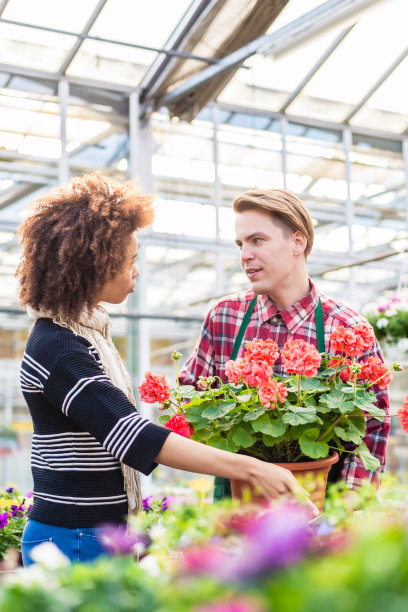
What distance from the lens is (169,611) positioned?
0.53 m

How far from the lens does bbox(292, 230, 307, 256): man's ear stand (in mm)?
1835

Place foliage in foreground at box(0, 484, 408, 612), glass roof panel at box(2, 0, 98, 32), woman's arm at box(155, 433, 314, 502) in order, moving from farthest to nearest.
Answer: glass roof panel at box(2, 0, 98, 32) < woman's arm at box(155, 433, 314, 502) < foliage in foreground at box(0, 484, 408, 612)

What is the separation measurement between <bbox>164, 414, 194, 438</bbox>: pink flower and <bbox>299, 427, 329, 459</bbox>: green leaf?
0.22 m

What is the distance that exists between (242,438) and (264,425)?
5cm

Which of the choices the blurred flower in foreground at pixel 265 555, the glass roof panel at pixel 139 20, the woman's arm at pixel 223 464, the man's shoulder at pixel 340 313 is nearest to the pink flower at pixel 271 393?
the woman's arm at pixel 223 464

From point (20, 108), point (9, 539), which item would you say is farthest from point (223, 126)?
point (9, 539)

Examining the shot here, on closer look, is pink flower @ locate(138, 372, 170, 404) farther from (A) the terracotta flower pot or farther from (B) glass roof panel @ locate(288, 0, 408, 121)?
(B) glass roof panel @ locate(288, 0, 408, 121)

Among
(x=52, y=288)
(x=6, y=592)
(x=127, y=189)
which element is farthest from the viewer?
(x=127, y=189)

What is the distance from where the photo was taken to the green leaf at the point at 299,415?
4.28 feet

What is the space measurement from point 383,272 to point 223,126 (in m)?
2.23

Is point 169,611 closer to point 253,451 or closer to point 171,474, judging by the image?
point 253,451

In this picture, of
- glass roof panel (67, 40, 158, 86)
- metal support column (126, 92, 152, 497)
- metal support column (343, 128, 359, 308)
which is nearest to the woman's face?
metal support column (126, 92, 152, 497)

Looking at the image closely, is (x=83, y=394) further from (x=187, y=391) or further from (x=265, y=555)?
(x=265, y=555)

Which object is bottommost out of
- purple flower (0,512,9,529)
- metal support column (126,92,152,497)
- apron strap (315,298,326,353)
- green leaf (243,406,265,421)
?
purple flower (0,512,9,529)
